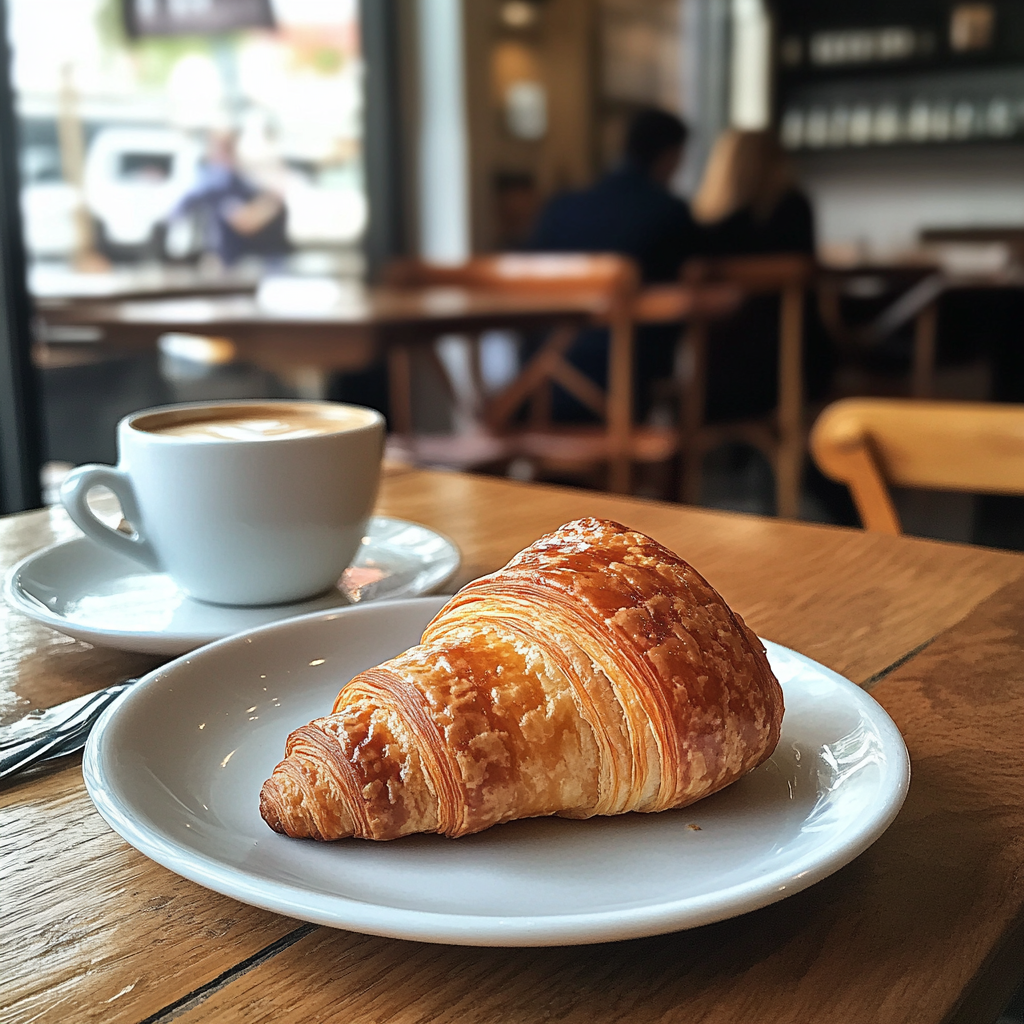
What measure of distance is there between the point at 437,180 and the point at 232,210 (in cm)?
83

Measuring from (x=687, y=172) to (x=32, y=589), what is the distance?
17.4 feet

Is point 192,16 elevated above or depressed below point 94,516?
above

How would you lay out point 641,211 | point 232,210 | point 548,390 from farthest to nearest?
1. point 232,210
2. point 641,211
3. point 548,390

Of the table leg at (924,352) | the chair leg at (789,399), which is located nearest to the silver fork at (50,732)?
the chair leg at (789,399)

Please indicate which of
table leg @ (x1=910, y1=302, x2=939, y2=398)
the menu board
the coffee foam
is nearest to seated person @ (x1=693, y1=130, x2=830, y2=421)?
table leg @ (x1=910, y1=302, x2=939, y2=398)

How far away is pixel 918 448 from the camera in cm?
90

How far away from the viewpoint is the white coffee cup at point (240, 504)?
553 mm

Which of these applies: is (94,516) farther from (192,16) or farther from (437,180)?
(437,180)

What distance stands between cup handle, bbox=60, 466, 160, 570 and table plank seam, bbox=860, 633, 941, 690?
1.19 ft

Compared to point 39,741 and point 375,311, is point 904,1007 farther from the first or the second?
point 375,311

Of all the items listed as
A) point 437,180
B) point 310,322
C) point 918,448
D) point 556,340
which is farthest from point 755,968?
point 437,180

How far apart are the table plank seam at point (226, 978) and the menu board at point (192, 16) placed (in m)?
2.78

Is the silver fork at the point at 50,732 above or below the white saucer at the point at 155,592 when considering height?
below

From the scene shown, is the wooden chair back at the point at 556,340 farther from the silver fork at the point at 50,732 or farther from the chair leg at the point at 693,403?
the silver fork at the point at 50,732
